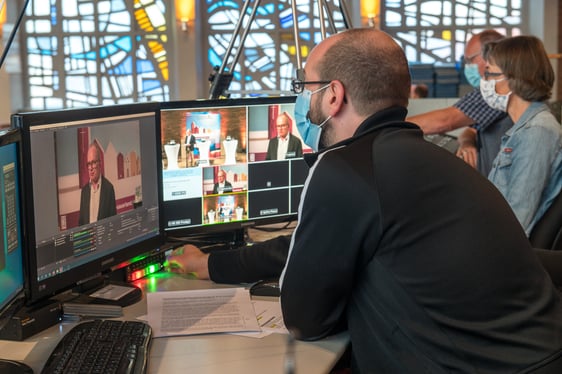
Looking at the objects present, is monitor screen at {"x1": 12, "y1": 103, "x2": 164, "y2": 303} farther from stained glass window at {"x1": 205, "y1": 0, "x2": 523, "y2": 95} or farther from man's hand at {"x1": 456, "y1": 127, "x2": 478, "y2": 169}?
stained glass window at {"x1": 205, "y1": 0, "x2": 523, "y2": 95}

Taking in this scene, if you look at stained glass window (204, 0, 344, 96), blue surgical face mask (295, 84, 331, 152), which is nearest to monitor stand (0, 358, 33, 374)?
blue surgical face mask (295, 84, 331, 152)

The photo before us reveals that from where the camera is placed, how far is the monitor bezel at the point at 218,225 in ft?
7.40

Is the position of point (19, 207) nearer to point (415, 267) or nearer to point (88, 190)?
point (88, 190)

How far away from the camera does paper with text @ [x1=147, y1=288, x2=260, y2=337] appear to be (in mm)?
1740

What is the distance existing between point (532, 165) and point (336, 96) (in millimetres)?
1472

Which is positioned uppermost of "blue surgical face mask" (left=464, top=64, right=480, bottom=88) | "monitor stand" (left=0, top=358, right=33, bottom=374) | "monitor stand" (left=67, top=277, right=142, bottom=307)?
"blue surgical face mask" (left=464, top=64, right=480, bottom=88)

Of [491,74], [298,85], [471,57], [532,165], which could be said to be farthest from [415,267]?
[471,57]

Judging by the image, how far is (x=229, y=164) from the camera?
2367 millimetres

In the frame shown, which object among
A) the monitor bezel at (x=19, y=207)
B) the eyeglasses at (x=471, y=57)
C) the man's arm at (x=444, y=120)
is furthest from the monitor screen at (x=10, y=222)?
the eyeglasses at (x=471, y=57)

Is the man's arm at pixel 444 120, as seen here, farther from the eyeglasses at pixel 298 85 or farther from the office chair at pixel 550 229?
the eyeglasses at pixel 298 85

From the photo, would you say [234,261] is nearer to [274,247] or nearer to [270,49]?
[274,247]

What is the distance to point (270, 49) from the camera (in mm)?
11055

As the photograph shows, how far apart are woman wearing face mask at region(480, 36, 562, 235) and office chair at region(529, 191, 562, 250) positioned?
49mm

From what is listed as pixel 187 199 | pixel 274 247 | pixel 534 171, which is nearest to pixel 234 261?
pixel 274 247
